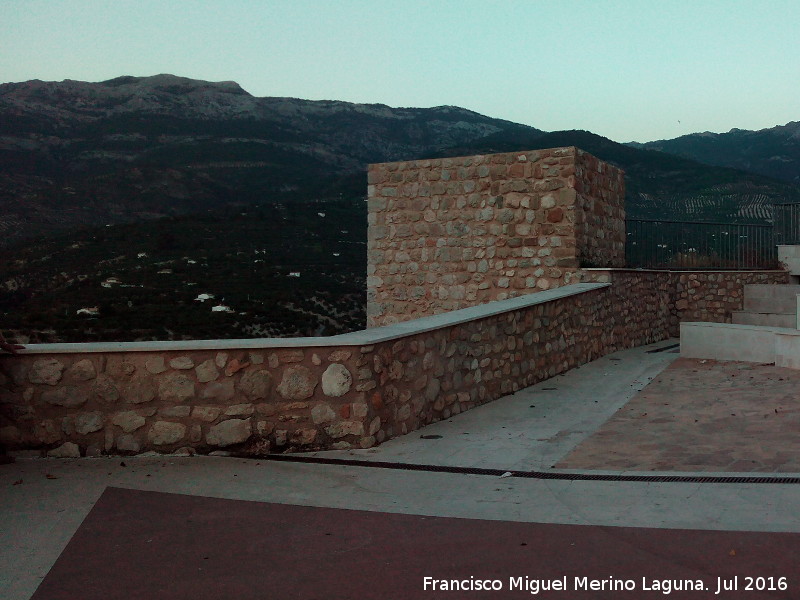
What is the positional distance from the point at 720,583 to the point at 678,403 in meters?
4.93

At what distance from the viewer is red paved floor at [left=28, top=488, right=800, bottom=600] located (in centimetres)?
352

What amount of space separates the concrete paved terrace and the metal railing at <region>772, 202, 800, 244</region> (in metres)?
13.0

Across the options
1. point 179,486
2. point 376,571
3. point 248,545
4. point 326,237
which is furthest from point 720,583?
point 326,237

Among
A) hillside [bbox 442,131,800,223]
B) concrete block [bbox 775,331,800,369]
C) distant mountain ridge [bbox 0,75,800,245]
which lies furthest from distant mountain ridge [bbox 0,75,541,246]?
concrete block [bbox 775,331,800,369]

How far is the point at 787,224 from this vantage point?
18.9 m

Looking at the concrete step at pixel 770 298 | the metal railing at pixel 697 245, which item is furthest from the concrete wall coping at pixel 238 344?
the concrete step at pixel 770 298

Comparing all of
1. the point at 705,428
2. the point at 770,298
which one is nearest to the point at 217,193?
the point at 770,298

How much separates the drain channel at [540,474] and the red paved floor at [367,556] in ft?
3.84

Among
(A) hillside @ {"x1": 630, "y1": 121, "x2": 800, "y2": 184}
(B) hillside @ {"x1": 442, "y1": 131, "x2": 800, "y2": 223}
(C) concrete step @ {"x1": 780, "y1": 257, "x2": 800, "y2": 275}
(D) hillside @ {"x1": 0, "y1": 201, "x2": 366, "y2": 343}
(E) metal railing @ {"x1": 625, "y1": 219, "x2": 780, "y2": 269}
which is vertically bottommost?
(D) hillside @ {"x1": 0, "y1": 201, "x2": 366, "y2": 343}

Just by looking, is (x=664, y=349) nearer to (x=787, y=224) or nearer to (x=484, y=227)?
(x=484, y=227)

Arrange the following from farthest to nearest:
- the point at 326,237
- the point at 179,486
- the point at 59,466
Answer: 1. the point at 326,237
2. the point at 59,466
3. the point at 179,486

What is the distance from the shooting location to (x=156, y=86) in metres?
116

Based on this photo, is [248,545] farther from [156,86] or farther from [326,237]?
[156,86]

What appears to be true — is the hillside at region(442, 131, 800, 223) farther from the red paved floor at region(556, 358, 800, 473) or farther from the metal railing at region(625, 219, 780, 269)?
the red paved floor at region(556, 358, 800, 473)
